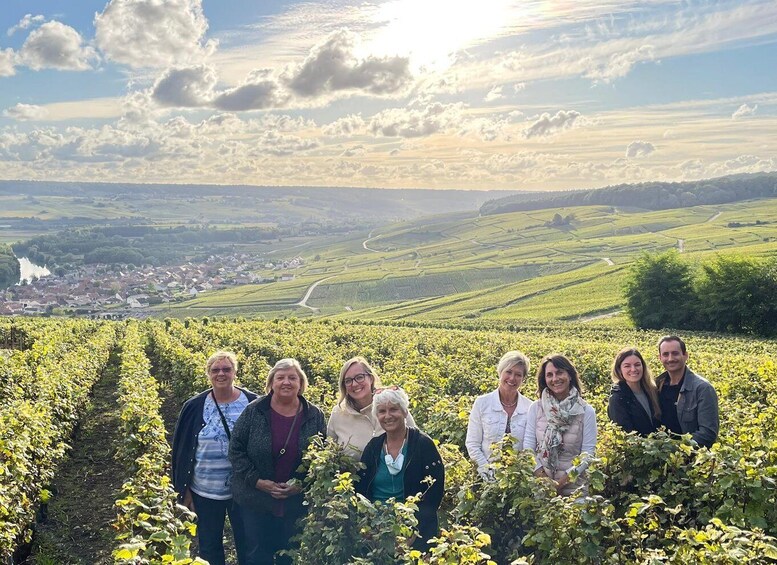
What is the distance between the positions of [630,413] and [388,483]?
3.00 metres

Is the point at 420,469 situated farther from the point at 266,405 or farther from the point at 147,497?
the point at 147,497

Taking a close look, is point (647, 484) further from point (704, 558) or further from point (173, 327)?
point (173, 327)

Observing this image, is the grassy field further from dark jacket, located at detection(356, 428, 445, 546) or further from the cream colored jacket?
dark jacket, located at detection(356, 428, 445, 546)

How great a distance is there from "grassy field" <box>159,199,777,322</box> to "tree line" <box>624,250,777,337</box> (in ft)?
45.8

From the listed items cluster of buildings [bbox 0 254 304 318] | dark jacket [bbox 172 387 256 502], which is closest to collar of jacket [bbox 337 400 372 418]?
dark jacket [bbox 172 387 256 502]

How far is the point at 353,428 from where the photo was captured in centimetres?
607

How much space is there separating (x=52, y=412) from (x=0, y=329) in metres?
29.2

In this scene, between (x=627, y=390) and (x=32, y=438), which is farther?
(x=32, y=438)

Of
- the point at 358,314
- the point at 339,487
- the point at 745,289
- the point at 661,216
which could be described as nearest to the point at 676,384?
the point at 339,487

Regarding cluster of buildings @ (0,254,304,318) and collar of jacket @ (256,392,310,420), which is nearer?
collar of jacket @ (256,392,310,420)

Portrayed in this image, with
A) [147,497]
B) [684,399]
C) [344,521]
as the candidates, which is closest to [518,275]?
[684,399]

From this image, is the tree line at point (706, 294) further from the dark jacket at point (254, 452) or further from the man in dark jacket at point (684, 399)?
the dark jacket at point (254, 452)

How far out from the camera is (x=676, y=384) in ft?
22.7

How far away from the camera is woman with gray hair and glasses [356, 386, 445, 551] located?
18.2 ft
